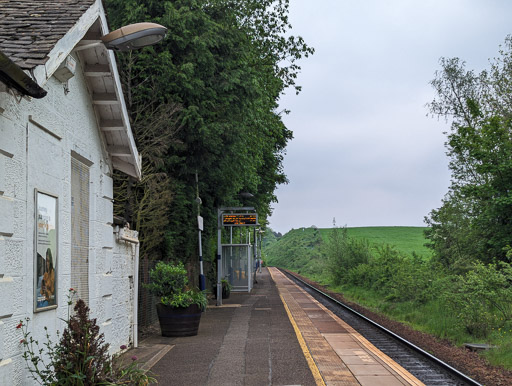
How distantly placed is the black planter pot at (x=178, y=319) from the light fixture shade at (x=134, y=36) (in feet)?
26.3

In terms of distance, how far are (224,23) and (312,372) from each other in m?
14.2

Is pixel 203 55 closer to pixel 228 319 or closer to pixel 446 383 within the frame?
pixel 228 319

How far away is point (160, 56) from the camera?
18.9 metres

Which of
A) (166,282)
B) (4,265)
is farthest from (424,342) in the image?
(4,265)

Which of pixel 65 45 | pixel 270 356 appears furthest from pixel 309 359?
pixel 65 45

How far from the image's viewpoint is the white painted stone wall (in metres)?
6.03

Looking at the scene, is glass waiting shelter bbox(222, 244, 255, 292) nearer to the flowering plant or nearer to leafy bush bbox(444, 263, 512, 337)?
leafy bush bbox(444, 263, 512, 337)

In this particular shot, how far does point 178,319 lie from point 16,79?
9.79 metres

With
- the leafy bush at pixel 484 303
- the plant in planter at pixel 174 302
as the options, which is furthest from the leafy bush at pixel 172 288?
the leafy bush at pixel 484 303

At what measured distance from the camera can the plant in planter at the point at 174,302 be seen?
14.4 m

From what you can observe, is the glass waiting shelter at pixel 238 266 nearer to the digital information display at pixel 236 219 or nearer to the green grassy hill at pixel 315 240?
the digital information display at pixel 236 219

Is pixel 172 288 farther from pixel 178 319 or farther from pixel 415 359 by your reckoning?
pixel 415 359

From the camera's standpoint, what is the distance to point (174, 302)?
46.8 ft

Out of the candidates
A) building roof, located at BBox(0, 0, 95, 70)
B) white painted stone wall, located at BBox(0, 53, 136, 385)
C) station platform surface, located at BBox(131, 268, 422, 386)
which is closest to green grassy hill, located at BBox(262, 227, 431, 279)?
station platform surface, located at BBox(131, 268, 422, 386)
